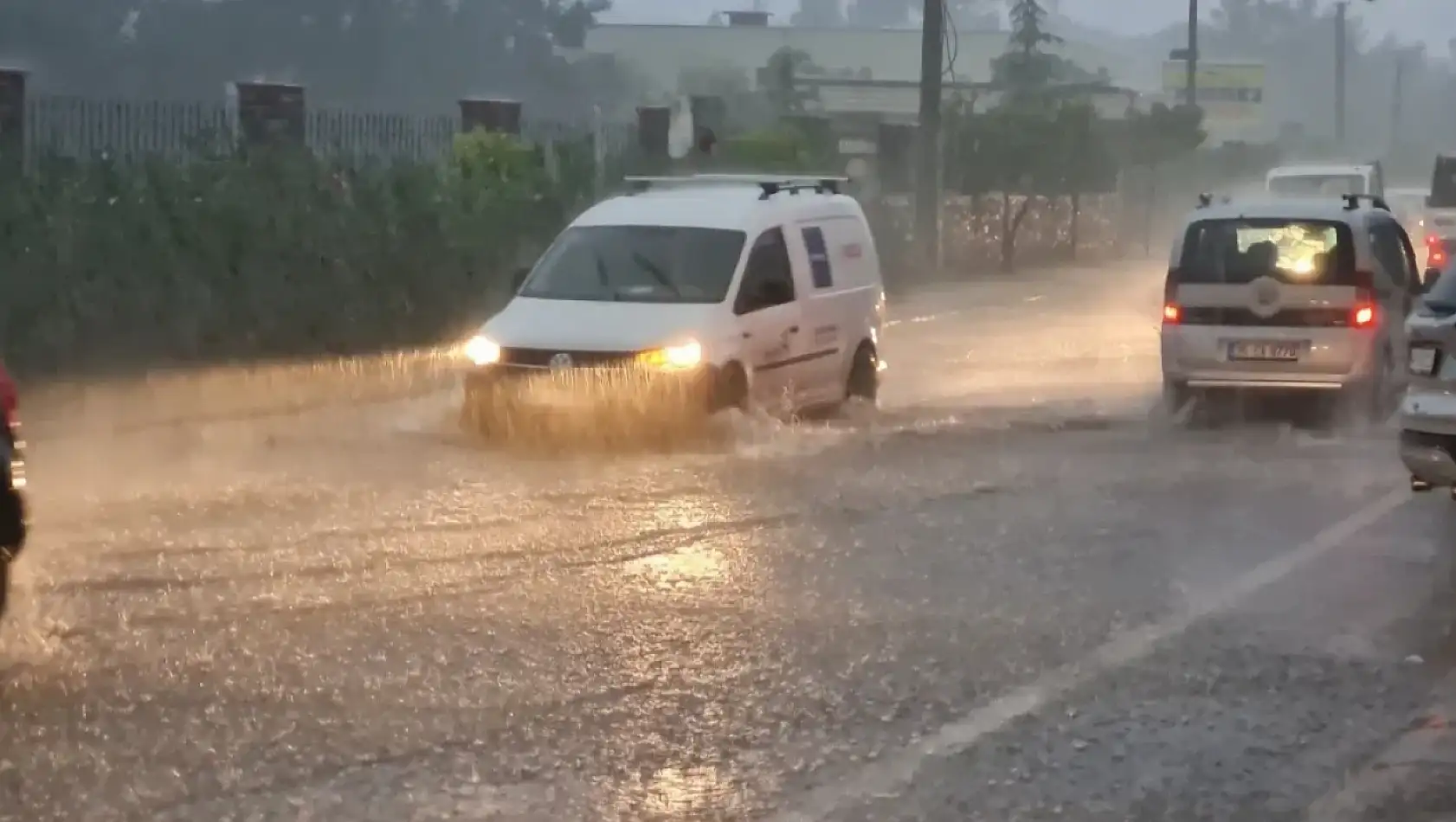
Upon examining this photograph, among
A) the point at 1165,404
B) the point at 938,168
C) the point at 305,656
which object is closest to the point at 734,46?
the point at 938,168

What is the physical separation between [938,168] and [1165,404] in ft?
64.3

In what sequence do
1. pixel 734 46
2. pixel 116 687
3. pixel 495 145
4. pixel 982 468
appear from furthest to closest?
pixel 734 46 → pixel 495 145 → pixel 982 468 → pixel 116 687

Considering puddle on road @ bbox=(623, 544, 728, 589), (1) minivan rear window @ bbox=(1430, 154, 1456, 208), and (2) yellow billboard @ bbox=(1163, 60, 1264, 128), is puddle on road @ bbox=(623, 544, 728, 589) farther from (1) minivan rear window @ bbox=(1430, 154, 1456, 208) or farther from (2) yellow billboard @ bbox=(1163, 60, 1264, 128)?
(2) yellow billboard @ bbox=(1163, 60, 1264, 128)

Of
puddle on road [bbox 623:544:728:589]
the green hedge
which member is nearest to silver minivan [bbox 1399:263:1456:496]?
puddle on road [bbox 623:544:728:589]

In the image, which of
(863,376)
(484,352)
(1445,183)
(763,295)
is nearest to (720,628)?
(484,352)

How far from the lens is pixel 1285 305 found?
16.7m

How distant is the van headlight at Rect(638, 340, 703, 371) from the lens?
14938mm

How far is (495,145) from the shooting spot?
28.4 m

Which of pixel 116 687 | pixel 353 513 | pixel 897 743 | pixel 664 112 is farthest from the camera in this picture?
pixel 664 112

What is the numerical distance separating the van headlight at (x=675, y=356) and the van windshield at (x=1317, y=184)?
73.1ft

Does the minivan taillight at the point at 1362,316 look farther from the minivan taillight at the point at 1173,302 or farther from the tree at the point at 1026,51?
the tree at the point at 1026,51

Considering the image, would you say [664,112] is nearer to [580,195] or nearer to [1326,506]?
[580,195]

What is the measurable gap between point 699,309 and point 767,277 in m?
0.90

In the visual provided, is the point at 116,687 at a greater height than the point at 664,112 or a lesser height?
lesser
